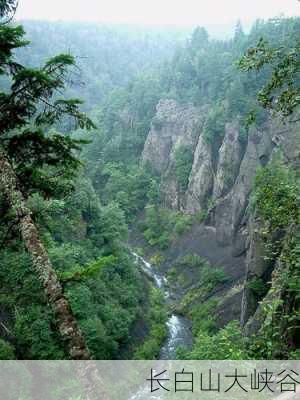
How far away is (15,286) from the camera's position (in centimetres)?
2384

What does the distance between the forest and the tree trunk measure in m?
0.02

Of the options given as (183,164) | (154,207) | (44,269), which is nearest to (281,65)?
(44,269)

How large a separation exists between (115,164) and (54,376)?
48814 millimetres

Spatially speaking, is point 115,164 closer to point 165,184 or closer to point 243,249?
point 165,184

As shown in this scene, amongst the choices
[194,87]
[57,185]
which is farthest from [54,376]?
[194,87]

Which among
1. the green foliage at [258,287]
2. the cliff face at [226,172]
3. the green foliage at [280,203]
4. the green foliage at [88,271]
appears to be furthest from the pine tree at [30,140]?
the cliff face at [226,172]

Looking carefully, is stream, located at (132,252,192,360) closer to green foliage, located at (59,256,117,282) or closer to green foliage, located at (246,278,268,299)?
green foliage, located at (246,278,268,299)

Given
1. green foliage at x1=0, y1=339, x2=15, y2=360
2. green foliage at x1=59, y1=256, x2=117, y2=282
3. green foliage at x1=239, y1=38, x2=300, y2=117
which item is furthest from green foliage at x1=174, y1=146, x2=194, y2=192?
green foliage at x1=59, y1=256, x2=117, y2=282

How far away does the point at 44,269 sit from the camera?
599cm

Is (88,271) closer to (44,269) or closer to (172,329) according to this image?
(44,269)

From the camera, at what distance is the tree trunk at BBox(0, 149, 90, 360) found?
222 inches

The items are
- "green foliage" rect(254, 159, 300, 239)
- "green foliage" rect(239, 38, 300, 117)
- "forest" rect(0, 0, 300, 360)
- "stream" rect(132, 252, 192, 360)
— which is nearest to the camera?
"forest" rect(0, 0, 300, 360)

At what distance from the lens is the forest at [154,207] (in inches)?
278

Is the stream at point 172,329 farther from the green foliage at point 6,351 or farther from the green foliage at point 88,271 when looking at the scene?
the green foliage at point 88,271
